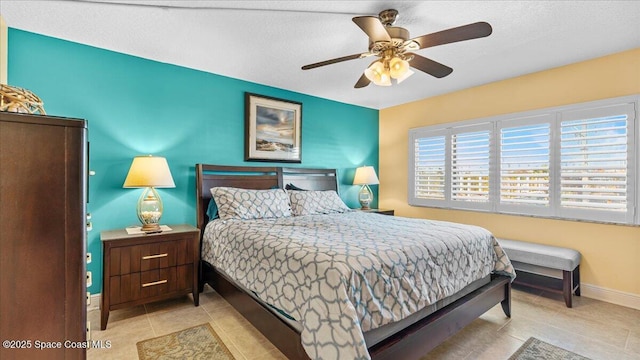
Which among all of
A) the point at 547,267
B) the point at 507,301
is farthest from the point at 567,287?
the point at 507,301

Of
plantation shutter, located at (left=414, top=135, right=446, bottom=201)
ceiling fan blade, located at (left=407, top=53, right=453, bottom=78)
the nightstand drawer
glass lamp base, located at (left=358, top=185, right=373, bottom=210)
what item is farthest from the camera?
glass lamp base, located at (left=358, top=185, right=373, bottom=210)

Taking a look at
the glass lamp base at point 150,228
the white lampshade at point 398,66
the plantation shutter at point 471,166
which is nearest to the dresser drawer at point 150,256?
the glass lamp base at point 150,228

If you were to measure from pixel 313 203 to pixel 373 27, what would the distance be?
217 centimetres

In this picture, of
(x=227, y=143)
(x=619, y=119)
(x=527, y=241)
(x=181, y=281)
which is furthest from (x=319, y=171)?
(x=619, y=119)

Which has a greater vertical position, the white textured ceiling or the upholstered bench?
the white textured ceiling

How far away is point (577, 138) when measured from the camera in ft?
10.1

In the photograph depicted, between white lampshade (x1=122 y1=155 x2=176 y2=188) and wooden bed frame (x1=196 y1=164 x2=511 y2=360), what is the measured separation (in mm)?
530

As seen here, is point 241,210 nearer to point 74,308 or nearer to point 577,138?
point 74,308

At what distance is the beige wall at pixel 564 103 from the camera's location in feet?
9.37

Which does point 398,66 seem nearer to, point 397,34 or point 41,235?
point 397,34

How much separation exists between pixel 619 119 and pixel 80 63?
5.18 m

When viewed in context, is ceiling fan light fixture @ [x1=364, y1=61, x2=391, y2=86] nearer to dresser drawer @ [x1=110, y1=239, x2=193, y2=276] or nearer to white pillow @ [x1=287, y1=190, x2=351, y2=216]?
white pillow @ [x1=287, y1=190, x2=351, y2=216]

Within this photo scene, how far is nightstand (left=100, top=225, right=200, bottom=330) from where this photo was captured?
2.40 metres

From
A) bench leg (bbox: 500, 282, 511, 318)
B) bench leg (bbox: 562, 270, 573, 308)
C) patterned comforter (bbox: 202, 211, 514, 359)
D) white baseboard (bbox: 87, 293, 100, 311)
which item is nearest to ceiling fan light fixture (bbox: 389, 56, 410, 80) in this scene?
patterned comforter (bbox: 202, 211, 514, 359)
